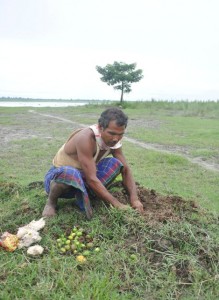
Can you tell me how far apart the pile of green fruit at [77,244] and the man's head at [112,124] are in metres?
0.96

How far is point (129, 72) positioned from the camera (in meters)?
33.3

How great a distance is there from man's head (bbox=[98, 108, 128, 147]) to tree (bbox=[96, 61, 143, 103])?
1176 inches

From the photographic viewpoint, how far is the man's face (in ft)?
11.2

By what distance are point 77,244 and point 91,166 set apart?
0.79 meters

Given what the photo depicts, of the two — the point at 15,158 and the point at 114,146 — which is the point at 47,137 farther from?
the point at 114,146

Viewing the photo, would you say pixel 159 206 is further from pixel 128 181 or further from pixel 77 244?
pixel 77 244

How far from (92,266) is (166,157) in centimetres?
552

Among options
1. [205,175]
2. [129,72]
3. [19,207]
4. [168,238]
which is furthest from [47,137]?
[129,72]

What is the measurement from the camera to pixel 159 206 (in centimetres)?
394

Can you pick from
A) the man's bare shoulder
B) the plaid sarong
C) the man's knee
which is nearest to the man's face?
the man's bare shoulder

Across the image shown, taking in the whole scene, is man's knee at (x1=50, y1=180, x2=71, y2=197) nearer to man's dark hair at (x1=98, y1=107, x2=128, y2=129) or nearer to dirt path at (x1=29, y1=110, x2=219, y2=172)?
man's dark hair at (x1=98, y1=107, x2=128, y2=129)

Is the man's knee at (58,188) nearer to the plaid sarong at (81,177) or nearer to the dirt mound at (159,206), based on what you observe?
the plaid sarong at (81,177)

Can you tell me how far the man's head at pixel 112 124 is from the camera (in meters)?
3.39

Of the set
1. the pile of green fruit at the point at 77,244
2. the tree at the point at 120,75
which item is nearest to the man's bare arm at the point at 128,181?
the pile of green fruit at the point at 77,244
